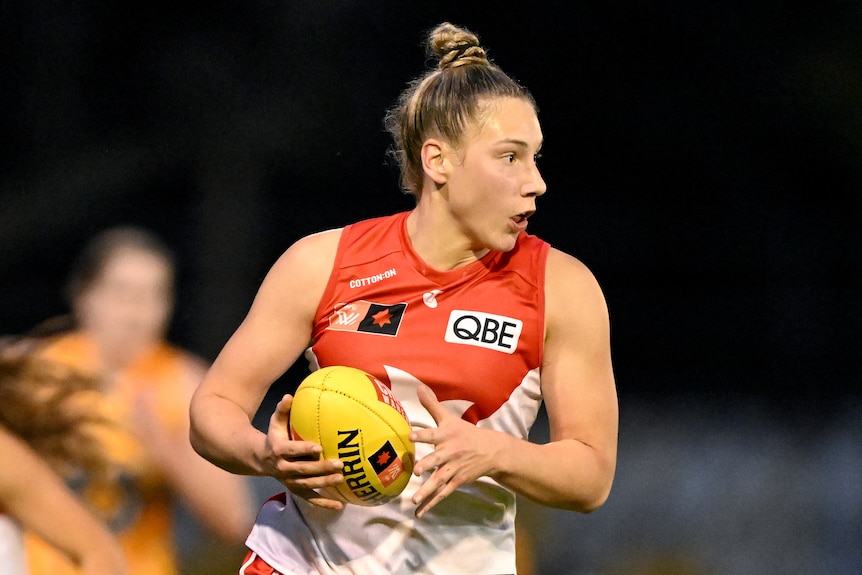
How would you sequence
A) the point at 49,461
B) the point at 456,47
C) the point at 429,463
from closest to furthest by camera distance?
the point at 429,463, the point at 456,47, the point at 49,461

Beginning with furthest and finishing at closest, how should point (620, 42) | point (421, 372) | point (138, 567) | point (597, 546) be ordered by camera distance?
point (620, 42) → point (597, 546) → point (138, 567) → point (421, 372)

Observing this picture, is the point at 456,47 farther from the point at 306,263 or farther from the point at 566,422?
the point at 566,422

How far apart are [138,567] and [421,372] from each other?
1742 millimetres

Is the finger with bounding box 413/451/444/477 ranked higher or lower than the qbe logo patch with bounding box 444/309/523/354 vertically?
lower

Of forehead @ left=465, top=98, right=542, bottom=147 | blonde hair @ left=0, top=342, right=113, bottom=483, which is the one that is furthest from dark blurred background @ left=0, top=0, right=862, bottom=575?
forehead @ left=465, top=98, right=542, bottom=147

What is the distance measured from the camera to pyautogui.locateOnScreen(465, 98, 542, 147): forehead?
2.25m

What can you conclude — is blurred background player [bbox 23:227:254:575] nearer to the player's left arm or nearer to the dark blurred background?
the dark blurred background

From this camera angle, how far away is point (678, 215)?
14.1ft

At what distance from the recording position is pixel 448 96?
233 centimetres

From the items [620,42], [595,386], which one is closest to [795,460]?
[620,42]

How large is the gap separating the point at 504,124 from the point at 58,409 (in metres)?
2.00

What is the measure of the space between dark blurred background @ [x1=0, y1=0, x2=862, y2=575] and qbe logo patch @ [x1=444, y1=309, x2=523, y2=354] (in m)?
1.80

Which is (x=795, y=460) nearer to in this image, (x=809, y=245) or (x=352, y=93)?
(x=809, y=245)

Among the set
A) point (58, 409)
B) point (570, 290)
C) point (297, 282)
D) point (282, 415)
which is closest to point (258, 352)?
point (297, 282)
